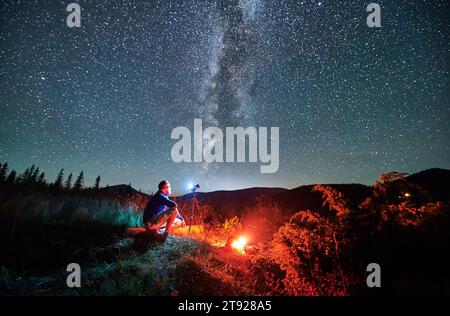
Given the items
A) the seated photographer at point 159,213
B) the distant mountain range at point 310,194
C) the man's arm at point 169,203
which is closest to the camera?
the man's arm at point 169,203

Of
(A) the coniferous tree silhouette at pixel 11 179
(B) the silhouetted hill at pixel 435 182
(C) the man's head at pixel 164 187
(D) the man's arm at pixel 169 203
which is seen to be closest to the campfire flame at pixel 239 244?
(D) the man's arm at pixel 169 203

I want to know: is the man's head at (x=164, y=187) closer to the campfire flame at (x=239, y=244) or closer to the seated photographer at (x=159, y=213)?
the seated photographer at (x=159, y=213)

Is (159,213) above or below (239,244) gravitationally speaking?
above

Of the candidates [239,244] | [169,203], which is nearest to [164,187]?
[169,203]

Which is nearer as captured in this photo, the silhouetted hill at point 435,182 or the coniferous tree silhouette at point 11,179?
the silhouetted hill at point 435,182

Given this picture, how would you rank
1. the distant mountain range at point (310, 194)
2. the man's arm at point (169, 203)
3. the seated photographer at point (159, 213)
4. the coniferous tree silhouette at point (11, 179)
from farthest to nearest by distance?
the distant mountain range at point (310, 194) < the coniferous tree silhouette at point (11, 179) < the seated photographer at point (159, 213) < the man's arm at point (169, 203)

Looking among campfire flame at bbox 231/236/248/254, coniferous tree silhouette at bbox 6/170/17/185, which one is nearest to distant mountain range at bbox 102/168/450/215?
campfire flame at bbox 231/236/248/254

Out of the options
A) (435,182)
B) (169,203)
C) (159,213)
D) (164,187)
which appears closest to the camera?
(169,203)

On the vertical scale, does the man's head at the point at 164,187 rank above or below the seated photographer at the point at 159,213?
above

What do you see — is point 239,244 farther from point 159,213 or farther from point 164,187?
point 164,187

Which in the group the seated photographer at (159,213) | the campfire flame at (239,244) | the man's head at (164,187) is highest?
the man's head at (164,187)

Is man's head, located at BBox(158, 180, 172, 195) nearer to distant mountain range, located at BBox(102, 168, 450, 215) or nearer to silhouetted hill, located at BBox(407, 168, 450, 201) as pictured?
distant mountain range, located at BBox(102, 168, 450, 215)

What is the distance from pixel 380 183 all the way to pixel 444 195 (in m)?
1.87
